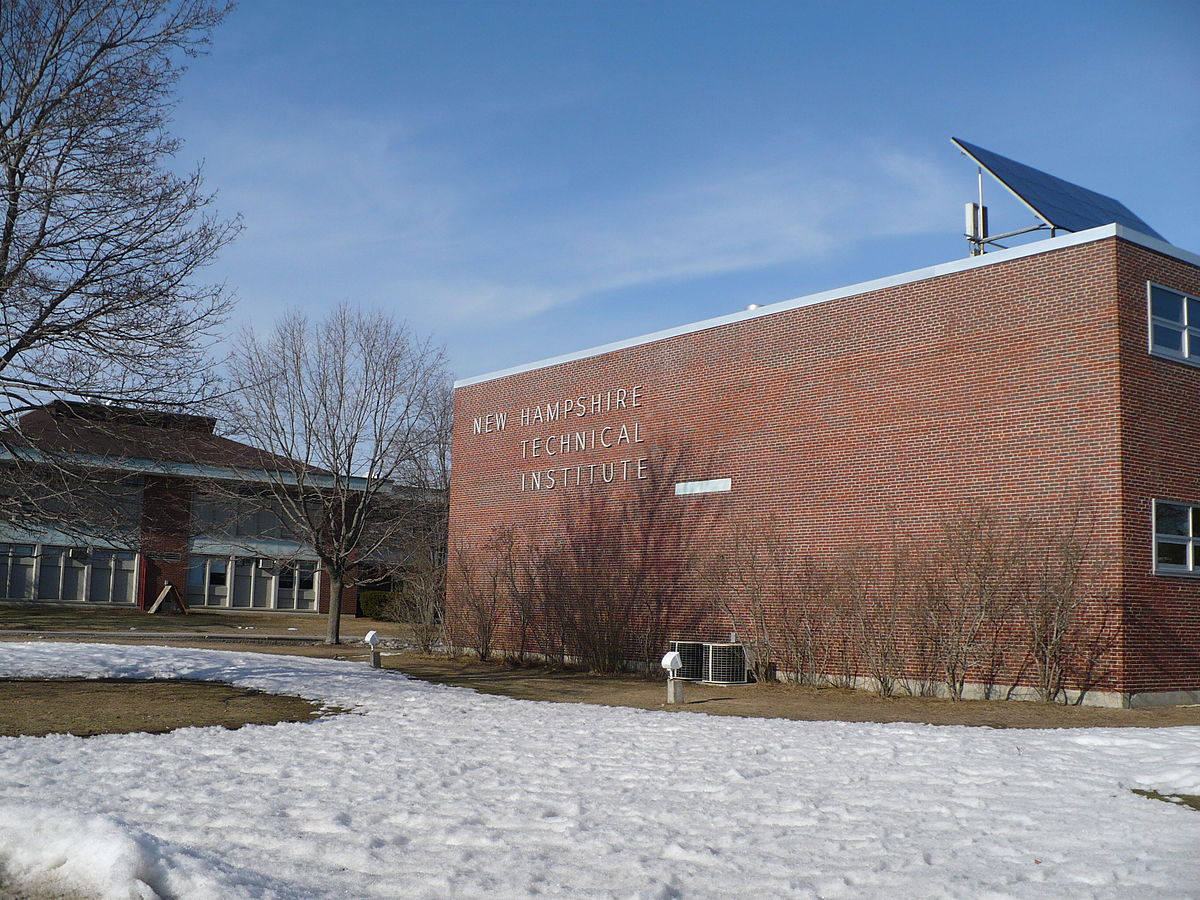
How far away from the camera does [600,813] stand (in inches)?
288

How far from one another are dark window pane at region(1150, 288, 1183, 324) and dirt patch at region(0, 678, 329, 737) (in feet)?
43.9

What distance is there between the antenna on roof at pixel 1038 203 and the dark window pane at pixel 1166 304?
83.7 inches

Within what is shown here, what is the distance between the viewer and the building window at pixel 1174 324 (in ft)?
54.2

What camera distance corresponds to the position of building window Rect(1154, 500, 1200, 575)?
52.5ft

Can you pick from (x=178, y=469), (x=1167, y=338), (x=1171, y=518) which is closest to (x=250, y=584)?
(x=178, y=469)

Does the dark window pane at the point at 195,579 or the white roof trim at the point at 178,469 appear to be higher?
the white roof trim at the point at 178,469

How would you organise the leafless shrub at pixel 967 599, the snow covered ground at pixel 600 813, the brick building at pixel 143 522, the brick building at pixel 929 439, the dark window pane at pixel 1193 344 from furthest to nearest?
the dark window pane at pixel 1193 344
the leafless shrub at pixel 967 599
the brick building at pixel 929 439
the brick building at pixel 143 522
the snow covered ground at pixel 600 813

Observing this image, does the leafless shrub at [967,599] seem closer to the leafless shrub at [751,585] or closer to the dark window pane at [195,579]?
the leafless shrub at [751,585]

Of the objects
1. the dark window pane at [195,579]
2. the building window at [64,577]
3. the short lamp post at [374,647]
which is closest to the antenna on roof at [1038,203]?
the short lamp post at [374,647]

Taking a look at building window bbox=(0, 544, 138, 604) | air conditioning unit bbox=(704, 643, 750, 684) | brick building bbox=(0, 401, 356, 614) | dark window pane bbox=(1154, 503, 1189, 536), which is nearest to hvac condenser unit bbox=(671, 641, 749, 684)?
air conditioning unit bbox=(704, 643, 750, 684)

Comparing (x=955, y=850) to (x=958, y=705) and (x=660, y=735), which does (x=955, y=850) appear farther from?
(x=958, y=705)

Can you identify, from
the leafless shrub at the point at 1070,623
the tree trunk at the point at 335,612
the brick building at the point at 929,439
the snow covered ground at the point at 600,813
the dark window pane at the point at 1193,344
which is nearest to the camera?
the snow covered ground at the point at 600,813

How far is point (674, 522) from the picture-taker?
2242 centimetres

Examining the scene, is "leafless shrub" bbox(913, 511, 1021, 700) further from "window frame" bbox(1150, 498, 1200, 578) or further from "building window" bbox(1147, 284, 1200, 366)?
"building window" bbox(1147, 284, 1200, 366)
